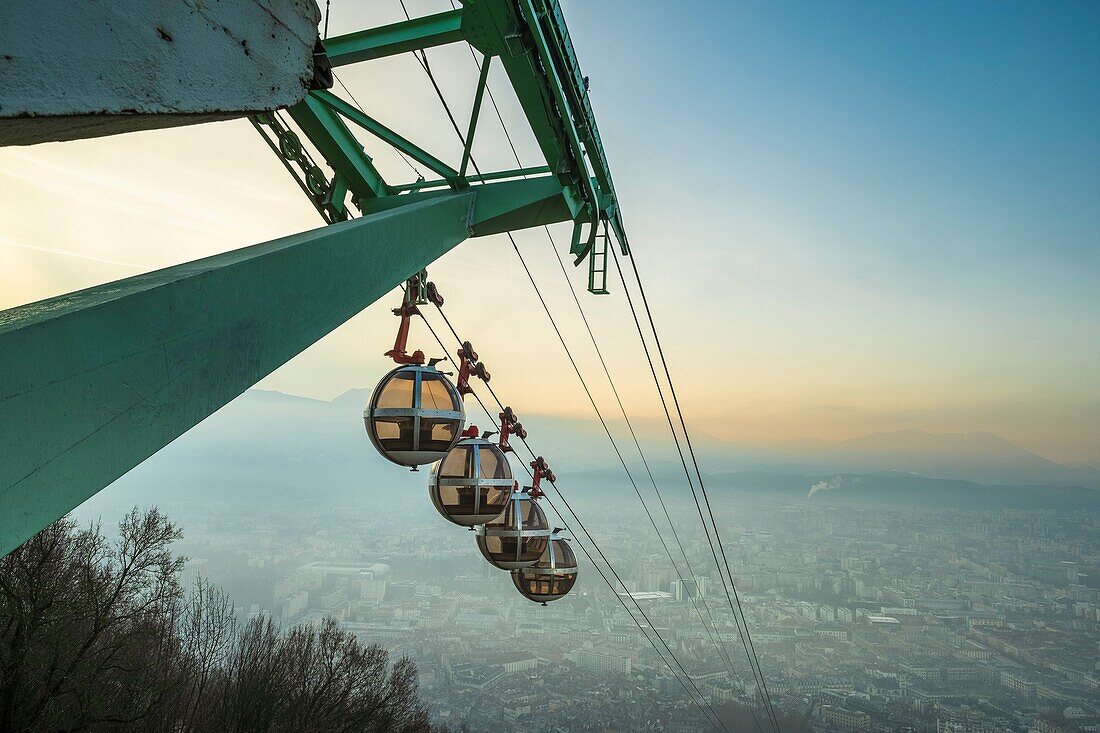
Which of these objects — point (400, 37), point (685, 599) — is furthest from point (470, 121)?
point (685, 599)

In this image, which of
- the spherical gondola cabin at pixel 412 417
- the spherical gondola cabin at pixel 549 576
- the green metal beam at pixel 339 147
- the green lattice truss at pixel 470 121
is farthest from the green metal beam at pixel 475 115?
the spherical gondola cabin at pixel 549 576

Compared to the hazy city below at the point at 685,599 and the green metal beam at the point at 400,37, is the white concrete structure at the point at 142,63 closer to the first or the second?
the green metal beam at the point at 400,37

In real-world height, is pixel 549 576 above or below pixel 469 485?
below

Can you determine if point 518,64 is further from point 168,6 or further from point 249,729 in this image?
point 249,729

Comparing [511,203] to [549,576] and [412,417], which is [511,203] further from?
[549,576]

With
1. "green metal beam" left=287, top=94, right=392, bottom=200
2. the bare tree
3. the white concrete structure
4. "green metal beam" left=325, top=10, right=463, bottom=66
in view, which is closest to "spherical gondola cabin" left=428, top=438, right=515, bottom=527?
"green metal beam" left=287, top=94, right=392, bottom=200

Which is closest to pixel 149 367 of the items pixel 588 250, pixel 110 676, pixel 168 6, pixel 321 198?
pixel 168 6
